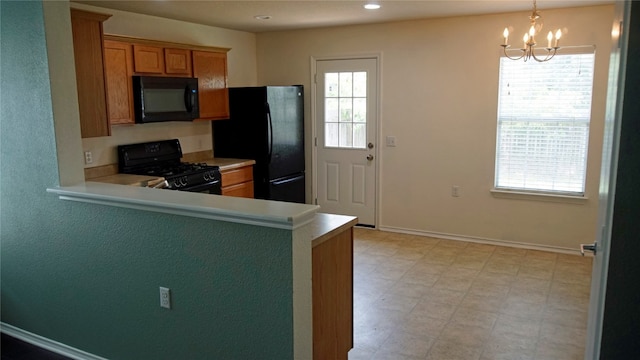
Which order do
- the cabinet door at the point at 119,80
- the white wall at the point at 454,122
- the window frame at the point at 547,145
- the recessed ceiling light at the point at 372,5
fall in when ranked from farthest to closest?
the white wall at the point at 454,122 < the window frame at the point at 547,145 < the recessed ceiling light at the point at 372,5 < the cabinet door at the point at 119,80

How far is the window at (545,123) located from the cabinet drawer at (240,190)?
2.65m

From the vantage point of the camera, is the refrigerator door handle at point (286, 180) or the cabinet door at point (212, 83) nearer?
the cabinet door at point (212, 83)

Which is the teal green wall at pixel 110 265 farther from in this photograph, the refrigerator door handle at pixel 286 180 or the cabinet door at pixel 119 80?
the refrigerator door handle at pixel 286 180

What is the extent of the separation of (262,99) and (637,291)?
4211mm

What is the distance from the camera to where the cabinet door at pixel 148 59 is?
4359mm

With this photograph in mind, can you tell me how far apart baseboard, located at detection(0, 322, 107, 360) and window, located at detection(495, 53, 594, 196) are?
13.3 ft

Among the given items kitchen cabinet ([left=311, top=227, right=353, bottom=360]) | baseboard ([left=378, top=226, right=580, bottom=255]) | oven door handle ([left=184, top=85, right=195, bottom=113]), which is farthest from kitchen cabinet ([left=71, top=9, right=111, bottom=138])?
baseboard ([left=378, top=226, right=580, bottom=255])

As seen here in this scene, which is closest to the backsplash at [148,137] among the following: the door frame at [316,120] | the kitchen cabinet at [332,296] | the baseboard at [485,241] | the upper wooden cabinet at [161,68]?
the upper wooden cabinet at [161,68]

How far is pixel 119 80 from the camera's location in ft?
13.8

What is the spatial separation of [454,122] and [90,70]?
11.4 feet

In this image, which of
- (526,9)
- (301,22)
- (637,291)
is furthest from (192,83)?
(637,291)

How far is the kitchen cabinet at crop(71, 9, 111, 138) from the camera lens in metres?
3.62

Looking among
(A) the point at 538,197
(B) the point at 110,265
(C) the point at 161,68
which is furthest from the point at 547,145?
(B) the point at 110,265

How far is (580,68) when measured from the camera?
452cm
